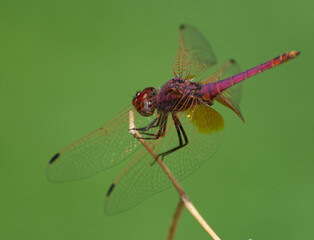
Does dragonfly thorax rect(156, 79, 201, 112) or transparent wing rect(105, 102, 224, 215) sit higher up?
dragonfly thorax rect(156, 79, 201, 112)

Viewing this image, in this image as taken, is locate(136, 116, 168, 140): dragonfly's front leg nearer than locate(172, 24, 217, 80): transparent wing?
Yes

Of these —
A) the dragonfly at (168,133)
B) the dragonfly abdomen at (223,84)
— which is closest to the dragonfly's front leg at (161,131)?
the dragonfly at (168,133)

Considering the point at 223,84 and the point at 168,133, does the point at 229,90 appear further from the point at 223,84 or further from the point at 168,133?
the point at 168,133

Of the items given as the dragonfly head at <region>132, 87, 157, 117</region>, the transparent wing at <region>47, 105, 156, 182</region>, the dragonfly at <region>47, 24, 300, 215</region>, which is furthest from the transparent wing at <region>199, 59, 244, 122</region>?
the transparent wing at <region>47, 105, 156, 182</region>

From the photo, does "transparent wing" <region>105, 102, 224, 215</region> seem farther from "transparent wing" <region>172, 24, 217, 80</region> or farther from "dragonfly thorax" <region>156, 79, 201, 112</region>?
"transparent wing" <region>172, 24, 217, 80</region>

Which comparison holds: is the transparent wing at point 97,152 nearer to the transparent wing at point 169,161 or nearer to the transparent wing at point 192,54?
the transparent wing at point 169,161

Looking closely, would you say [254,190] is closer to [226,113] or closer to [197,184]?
[197,184]

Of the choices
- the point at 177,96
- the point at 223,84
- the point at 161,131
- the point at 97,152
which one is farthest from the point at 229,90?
the point at 97,152

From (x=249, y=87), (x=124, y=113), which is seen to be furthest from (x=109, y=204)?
(x=249, y=87)
